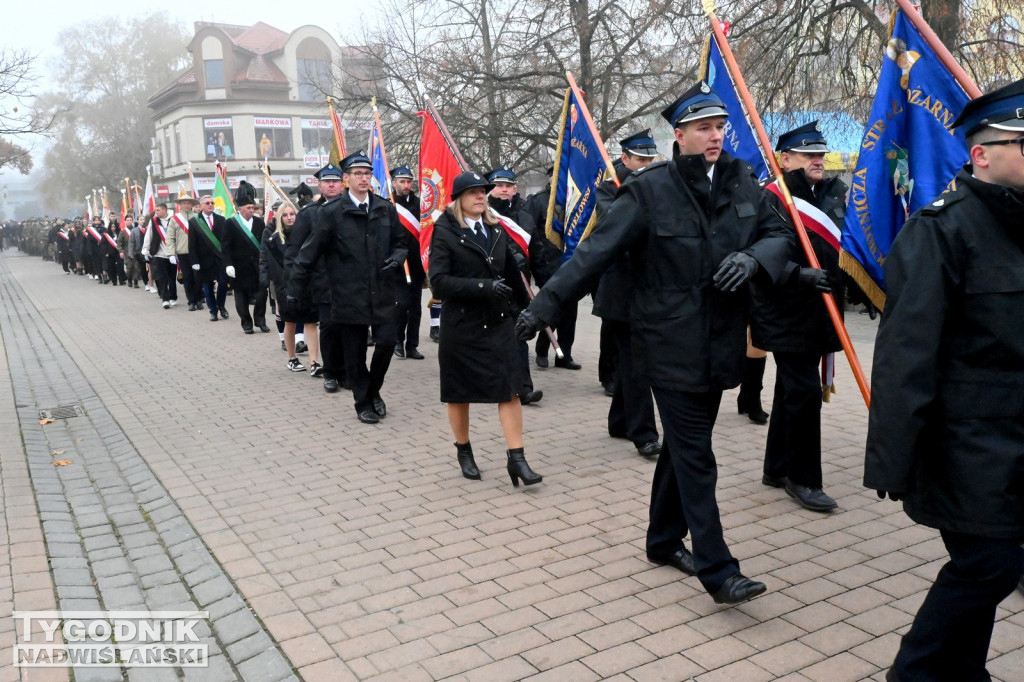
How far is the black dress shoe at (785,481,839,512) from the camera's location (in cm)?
521

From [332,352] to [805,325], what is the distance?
17.4 feet

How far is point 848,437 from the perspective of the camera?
267 inches

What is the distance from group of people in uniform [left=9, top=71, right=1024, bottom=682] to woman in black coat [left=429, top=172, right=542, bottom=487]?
0.01 meters

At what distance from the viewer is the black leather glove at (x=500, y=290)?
5738 millimetres

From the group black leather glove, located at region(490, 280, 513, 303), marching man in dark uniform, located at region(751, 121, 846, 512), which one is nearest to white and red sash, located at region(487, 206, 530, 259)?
black leather glove, located at region(490, 280, 513, 303)

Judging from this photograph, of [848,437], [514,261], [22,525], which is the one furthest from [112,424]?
[848,437]

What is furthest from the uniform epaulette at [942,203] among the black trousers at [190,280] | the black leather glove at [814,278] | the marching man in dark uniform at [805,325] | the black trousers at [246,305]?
the black trousers at [190,280]

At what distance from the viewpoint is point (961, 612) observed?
9.41ft

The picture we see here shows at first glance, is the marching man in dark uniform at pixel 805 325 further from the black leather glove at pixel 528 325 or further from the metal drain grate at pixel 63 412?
the metal drain grate at pixel 63 412

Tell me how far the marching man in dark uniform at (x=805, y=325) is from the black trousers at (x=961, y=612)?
2.23 metres

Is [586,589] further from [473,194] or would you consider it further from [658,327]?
[473,194]

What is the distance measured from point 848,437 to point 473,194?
3.17 metres

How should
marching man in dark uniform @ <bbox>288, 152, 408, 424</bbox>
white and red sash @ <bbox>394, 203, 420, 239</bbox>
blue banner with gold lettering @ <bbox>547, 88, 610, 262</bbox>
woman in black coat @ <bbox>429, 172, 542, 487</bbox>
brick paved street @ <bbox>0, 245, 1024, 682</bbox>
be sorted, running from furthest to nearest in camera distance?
white and red sash @ <bbox>394, 203, 420, 239</bbox>
marching man in dark uniform @ <bbox>288, 152, 408, 424</bbox>
blue banner with gold lettering @ <bbox>547, 88, 610, 262</bbox>
woman in black coat @ <bbox>429, 172, 542, 487</bbox>
brick paved street @ <bbox>0, 245, 1024, 682</bbox>

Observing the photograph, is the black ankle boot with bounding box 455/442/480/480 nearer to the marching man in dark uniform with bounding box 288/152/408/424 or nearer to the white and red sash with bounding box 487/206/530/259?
the marching man in dark uniform with bounding box 288/152/408/424
